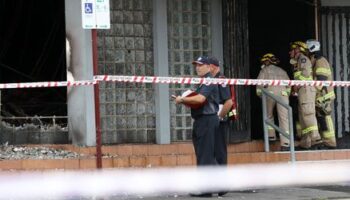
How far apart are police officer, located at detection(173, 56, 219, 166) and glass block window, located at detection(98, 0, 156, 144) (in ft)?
9.07

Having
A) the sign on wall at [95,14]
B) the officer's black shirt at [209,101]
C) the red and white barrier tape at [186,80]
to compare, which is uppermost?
the sign on wall at [95,14]

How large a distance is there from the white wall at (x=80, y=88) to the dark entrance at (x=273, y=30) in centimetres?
329

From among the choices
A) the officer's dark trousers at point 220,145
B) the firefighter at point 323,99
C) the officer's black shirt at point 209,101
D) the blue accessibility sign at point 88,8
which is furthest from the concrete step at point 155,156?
the blue accessibility sign at point 88,8

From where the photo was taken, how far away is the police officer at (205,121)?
967 cm

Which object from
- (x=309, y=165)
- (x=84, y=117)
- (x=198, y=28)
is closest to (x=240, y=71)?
(x=198, y=28)

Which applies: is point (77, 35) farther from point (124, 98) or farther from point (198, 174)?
point (198, 174)

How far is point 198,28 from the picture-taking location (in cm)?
1297

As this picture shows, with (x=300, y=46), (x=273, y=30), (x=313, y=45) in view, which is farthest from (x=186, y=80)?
(x=273, y=30)

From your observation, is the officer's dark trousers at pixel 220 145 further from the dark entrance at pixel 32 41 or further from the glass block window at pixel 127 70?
the dark entrance at pixel 32 41

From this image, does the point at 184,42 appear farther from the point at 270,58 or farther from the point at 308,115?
the point at 308,115

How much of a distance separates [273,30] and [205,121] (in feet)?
15.9

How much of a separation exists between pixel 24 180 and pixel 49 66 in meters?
4.79

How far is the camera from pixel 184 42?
42.1ft

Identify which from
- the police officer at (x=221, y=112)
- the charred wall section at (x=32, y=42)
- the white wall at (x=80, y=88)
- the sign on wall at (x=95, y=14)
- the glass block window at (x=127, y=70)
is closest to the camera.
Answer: the sign on wall at (x=95, y=14)
